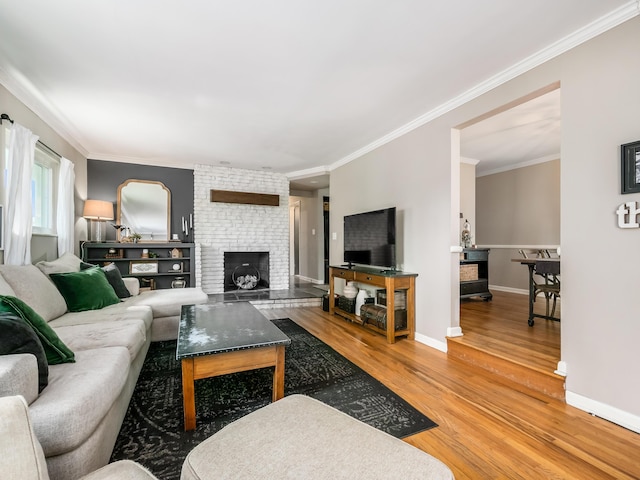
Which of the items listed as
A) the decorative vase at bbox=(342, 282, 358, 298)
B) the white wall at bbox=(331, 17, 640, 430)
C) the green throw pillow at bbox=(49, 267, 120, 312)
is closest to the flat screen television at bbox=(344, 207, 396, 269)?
the decorative vase at bbox=(342, 282, 358, 298)

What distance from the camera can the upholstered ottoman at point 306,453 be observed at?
832mm

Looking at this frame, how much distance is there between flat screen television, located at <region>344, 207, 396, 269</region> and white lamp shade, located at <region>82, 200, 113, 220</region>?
11.4 ft

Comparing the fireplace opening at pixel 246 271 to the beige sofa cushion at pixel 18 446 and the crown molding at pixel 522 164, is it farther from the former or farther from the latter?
the beige sofa cushion at pixel 18 446

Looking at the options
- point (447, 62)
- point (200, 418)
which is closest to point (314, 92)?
point (447, 62)

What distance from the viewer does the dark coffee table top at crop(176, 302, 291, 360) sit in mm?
1761

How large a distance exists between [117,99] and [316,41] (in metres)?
2.12

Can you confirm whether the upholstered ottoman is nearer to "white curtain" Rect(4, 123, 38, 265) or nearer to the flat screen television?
the flat screen television

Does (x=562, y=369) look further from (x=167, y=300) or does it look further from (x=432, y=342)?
(x=167, y=300)

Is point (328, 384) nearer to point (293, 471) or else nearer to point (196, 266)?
point (293, 471)

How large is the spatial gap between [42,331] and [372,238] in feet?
10.1

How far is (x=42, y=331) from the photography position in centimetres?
145

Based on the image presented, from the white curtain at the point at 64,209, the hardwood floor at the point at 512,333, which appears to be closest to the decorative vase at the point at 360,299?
the hardwood floor at the point at 512,333

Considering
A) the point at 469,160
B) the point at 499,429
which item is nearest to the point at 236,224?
the point at 469,160

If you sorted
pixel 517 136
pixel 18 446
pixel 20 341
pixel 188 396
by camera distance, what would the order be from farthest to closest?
pixel 517 136 < pixel 188 396 < pixel 20 341 < pixel 18 446
